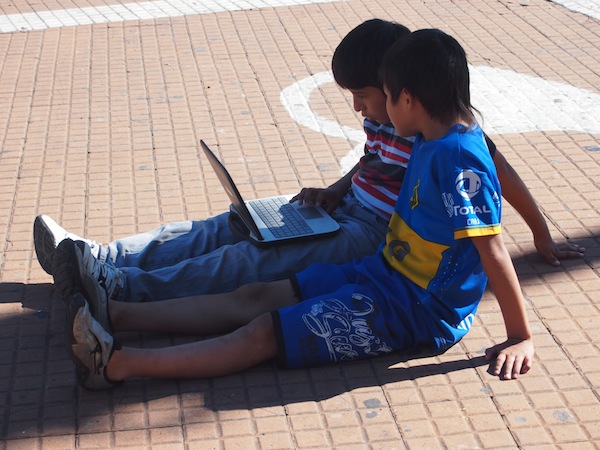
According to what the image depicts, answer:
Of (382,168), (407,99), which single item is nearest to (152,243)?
(382,168)

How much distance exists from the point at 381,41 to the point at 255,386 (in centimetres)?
122

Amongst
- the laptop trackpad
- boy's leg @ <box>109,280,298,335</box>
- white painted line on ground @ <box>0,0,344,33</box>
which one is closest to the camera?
boy's leg @ <box>109,280,298,335</box>

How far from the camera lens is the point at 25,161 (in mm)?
4699

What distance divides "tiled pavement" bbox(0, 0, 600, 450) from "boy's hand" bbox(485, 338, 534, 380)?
5 centimetres

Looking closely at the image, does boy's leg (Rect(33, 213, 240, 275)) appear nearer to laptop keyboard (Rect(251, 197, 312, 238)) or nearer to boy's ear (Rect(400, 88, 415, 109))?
laptop keyboard (Rect(251, 197, 312, 238))

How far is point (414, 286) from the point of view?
2.97 m

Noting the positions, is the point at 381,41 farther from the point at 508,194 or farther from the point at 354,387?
the point at 354,387

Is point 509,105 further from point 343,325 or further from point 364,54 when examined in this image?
point 343,325

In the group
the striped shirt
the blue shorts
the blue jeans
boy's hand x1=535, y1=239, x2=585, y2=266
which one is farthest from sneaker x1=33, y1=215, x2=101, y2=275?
boy's hand x1=535, y1=239, x2=585, y2=266

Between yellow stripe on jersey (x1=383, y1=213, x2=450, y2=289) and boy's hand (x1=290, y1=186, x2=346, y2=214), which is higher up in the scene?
yellow stripe on jersey (x1=383, y1=213, x2=450, y2=289)

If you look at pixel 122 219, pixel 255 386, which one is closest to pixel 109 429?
pixel 255 386

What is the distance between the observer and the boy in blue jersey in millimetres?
2809

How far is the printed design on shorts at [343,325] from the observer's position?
116 inches

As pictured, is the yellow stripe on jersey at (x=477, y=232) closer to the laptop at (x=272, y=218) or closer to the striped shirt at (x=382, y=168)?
the striped shirt at (x=382, y=168)
